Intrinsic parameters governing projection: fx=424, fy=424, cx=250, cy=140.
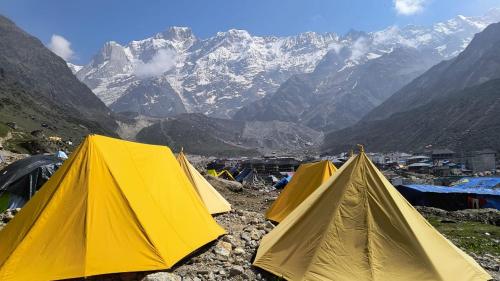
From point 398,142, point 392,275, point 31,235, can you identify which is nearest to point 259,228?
point 392,275

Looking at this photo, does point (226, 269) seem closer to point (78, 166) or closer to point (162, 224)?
point (162, 224)

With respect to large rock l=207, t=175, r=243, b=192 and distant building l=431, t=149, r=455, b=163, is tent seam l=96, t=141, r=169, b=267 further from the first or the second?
distant building l=431, t=149, r=455, b=163

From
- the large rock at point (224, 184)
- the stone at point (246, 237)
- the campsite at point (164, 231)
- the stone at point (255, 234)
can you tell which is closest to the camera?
the campsite at point (164, 231)

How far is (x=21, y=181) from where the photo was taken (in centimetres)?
1648

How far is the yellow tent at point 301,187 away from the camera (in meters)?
→ 17.3

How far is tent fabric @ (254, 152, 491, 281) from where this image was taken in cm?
851

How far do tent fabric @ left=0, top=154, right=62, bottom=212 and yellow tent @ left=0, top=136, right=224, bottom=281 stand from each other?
8.03 m

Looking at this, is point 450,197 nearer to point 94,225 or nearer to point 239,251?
point 239,251

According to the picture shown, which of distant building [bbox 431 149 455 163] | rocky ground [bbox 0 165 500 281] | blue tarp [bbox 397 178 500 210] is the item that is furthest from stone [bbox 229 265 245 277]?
distant building [bbox 431 149 455 163]

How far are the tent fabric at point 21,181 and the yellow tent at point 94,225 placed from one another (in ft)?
26.4

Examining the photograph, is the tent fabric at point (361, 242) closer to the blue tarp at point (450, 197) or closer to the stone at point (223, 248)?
the stone at point (223, 248)

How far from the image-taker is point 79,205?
8781mm

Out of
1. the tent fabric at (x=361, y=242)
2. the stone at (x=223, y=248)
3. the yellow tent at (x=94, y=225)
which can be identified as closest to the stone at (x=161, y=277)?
the yellow tent at (x=94, y=225)

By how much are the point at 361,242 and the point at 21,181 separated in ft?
44.6
